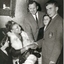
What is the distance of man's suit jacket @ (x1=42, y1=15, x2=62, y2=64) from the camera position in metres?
1.34

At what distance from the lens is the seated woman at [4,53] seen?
133cm

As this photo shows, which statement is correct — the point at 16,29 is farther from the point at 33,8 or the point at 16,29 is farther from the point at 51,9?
the point at 51,9

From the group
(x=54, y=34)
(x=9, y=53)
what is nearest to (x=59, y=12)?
(x=54, y=34)

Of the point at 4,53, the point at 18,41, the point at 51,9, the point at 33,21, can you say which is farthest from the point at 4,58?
the point at 51,9

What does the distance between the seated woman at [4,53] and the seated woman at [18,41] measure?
0.14 ft

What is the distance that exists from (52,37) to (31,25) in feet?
0.67

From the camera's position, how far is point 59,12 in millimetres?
1381

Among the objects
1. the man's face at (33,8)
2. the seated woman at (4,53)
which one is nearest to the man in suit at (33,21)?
the man's face at (33,8)

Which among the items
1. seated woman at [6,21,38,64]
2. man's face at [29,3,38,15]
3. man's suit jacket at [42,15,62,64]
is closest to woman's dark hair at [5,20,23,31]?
seated woman at [6,21,38,64]

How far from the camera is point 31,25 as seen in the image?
136cm

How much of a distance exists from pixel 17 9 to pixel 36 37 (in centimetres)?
28

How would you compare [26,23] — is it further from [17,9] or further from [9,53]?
[9,53]

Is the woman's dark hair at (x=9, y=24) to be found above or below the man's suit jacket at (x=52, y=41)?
above

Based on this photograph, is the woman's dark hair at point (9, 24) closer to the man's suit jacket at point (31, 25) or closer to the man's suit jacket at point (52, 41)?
the man's suit jacket at point (31, 25)
